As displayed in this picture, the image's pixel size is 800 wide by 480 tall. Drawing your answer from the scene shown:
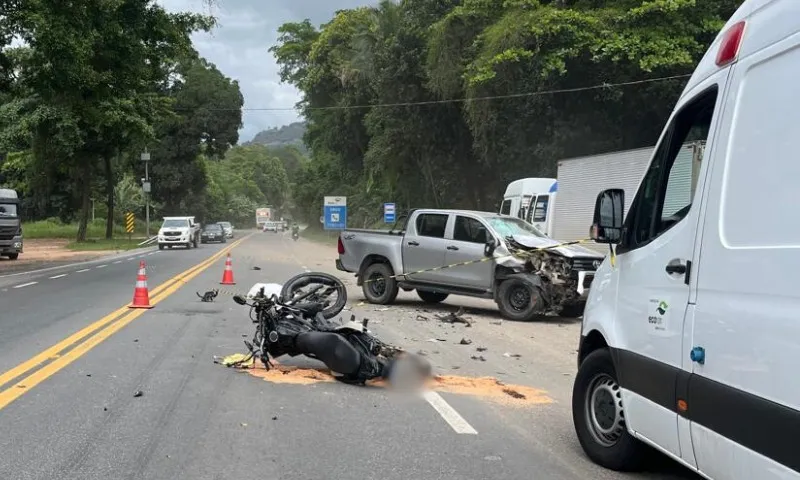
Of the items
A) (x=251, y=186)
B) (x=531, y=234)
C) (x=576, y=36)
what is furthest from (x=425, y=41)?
(x=251, y=186)

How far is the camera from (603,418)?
15.4 feet

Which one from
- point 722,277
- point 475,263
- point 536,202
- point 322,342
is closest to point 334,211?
point 536,202

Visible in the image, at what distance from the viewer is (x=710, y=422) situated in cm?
326

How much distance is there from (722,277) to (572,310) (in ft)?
30.3

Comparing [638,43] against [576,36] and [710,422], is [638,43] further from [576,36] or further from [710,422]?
[710,422]

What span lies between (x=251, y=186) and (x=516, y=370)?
448ft

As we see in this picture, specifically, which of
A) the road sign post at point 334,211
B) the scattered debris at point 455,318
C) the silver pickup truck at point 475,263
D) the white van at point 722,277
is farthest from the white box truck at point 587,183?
the road sign post at point 334,211

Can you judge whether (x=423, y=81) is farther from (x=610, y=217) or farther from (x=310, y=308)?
(x=610, y=217)

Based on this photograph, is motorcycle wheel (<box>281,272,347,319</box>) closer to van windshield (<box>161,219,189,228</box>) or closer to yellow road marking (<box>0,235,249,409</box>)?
yellow road marking (<box>0,235,249,409</box>)

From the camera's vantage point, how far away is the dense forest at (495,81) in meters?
22.7

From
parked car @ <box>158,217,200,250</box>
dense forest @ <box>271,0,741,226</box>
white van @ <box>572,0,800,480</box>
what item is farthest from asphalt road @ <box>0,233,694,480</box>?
parked car @ <box>158,217,200,250</box>

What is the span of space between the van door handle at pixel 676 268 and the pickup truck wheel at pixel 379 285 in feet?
31.8

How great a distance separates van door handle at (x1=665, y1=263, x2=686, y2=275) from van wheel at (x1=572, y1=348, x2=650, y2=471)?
3.12 ft

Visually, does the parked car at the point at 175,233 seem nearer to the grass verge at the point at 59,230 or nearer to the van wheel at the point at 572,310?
the grass verge at the point at 59,230
